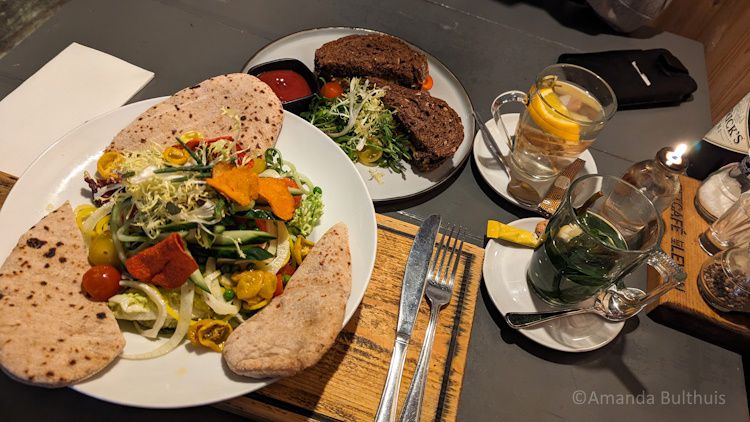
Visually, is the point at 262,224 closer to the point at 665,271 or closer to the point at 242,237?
the point at 242,237

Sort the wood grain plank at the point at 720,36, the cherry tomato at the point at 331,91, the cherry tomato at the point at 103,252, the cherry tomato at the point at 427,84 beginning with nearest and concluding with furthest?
the cherry tomato at the point at 103,252 → the cherry tomato at the point at 331,91 → the cherry tomato at the point at 427,84 → the wood grain plank at the point at 720,36

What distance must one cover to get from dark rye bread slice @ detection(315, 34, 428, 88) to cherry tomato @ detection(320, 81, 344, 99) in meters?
0.12

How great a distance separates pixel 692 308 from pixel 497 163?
1154 mm

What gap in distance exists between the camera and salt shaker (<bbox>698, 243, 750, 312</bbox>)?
6.61ft

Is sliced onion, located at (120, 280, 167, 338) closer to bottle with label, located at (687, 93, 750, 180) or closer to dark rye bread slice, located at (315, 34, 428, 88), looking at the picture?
dark rye bread slice, located at (315, 34, 428, 88)

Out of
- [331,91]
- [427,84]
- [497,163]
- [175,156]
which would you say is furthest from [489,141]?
[175,156]

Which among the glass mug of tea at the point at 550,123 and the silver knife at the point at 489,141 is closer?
the glass mug of tea at the point at 550,123

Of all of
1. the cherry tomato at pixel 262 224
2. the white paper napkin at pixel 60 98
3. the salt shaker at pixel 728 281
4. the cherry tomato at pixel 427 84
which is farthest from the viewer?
the cherry tomato at pixel 427 84

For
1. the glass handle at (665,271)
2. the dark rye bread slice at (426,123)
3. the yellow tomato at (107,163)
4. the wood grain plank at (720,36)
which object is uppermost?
the yellow tomato at (107,163)

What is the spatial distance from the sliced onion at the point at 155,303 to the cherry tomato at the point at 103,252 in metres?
0.10

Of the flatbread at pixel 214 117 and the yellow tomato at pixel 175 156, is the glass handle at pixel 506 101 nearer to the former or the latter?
the flatbread at pixel 214 117

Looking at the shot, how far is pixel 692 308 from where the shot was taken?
2057 millimetres

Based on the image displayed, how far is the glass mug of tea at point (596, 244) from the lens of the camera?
169 cm

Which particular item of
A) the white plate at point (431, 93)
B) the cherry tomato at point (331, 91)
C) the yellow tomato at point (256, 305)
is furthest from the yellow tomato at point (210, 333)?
the cherry tomato at point (331, 91)
